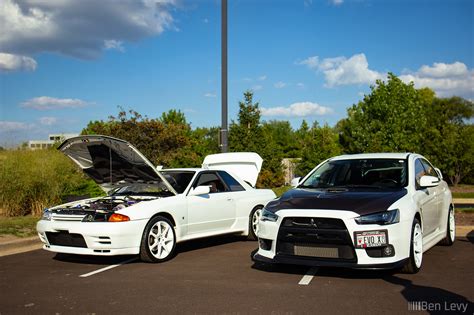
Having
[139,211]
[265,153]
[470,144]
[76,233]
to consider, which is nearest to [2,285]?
[76,233]

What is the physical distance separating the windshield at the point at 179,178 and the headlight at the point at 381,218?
3.45 metres

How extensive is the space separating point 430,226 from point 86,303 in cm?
473

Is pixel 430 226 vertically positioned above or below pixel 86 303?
above

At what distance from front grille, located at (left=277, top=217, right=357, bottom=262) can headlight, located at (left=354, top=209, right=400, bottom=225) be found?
0.76ft

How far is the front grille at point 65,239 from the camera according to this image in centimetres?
709

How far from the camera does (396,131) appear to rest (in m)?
27.2

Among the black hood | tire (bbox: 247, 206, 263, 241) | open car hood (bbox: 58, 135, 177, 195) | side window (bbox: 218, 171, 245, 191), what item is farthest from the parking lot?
side window (bbox: 218, 171, 245, 191)

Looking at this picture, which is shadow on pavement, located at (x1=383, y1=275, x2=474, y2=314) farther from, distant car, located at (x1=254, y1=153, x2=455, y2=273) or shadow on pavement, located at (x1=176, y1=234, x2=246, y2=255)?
shadow on pavement, located at (x1=176, y1=234, x2=246, y2=255)

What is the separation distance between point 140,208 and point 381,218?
340cm

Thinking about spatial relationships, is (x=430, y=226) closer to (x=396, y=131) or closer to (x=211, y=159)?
(x=211, y=159)

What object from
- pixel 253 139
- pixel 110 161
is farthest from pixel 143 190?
pixel 253 139

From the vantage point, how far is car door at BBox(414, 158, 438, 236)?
6.72m

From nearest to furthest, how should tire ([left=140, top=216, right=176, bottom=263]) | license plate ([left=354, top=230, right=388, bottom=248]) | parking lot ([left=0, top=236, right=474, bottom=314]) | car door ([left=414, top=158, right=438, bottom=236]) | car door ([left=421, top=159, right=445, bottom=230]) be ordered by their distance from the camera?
1. parking lot ([left=0, top=236, right=474, bottom=314])
2. license plate ([left=354, top=230, right=388, bottom=248])
3. car door ([left=414, top=158, right=438, bottom=236])
4. tire ([left=140, top=216, right=176, bottom=263])
5. car door ([left=421, top=159, right=445, bottom=230])

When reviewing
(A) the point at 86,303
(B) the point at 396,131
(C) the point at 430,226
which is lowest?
(A) the point at 86,303
